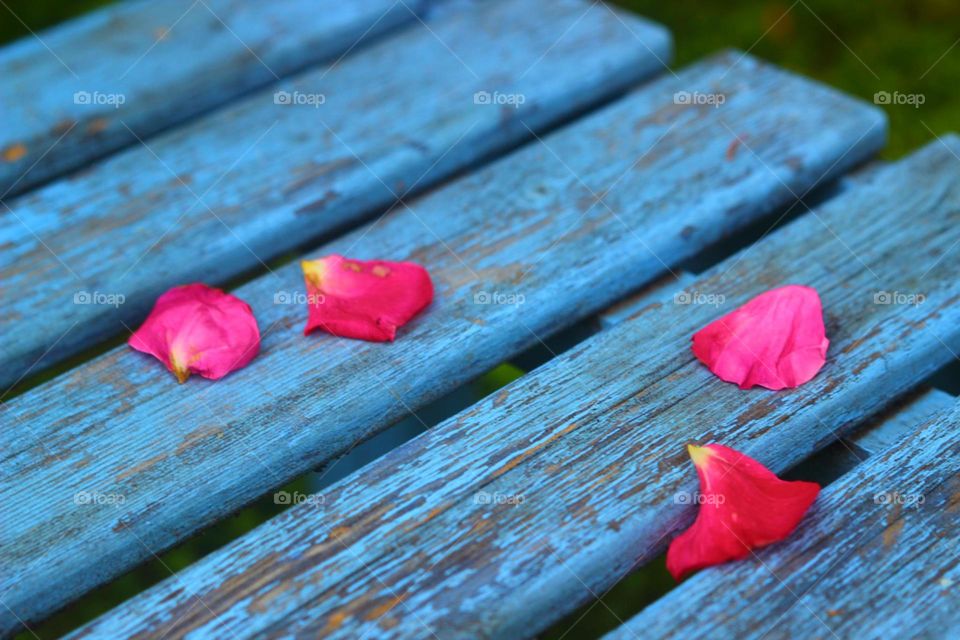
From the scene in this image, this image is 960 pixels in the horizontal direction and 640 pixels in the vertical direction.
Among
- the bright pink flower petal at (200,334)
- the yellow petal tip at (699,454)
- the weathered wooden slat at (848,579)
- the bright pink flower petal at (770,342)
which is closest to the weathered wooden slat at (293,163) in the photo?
the bright pink flower petal at (200,334)

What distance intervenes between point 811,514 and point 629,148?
685 millimetres

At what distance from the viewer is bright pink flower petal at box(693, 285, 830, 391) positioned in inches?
45.7

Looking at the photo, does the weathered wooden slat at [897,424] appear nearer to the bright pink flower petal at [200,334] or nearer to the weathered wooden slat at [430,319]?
the weathered wooden slat at [430,319]

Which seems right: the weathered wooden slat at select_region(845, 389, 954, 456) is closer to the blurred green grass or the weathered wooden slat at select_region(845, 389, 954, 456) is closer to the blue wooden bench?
the blue wooden bench

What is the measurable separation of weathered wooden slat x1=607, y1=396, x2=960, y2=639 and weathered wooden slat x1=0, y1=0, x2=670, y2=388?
782 millimetres

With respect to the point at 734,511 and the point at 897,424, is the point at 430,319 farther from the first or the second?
the point at 897,424

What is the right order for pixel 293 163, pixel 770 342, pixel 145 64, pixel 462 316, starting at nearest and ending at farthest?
pixel 770 342, pixel 462 316, pixel 293 163, pixel 145 64

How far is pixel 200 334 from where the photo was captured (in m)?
1.23

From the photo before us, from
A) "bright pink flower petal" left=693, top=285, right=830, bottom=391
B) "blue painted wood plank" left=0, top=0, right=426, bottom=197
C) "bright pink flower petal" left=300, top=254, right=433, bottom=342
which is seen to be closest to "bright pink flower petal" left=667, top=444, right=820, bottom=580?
"bright pink flower petal" left=693, top=285, right=830, bottom=391

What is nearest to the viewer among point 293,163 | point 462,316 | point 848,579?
point 848,579

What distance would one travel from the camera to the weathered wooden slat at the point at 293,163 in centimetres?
138

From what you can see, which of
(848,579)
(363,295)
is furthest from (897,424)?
(363,295)

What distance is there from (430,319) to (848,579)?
566 mm

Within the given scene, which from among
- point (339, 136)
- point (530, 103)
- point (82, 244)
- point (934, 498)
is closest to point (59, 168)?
point (82, 244)
